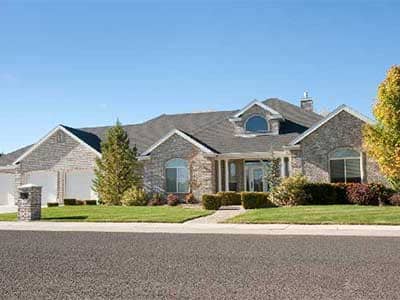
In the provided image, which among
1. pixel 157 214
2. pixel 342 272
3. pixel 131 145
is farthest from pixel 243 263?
pixel 131 145

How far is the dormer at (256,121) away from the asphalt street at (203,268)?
59.2ft

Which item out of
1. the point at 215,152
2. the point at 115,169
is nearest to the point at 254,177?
the point at 215,152

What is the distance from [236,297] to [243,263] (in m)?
2.60

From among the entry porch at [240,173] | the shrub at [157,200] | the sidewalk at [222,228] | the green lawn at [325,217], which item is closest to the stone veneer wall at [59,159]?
the shrub at [157,200]

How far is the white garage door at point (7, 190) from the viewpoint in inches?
1395

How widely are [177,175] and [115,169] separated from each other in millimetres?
3915

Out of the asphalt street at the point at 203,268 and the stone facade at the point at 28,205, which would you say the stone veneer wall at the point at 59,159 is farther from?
the asphalt street at the point at 203,268

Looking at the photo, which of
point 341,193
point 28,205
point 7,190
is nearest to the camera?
point 28,205

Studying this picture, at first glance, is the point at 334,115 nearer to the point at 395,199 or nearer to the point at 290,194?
the point at 290,194

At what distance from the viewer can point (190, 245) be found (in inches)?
468

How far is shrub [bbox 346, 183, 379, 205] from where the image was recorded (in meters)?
22.8

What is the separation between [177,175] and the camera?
99.2ft

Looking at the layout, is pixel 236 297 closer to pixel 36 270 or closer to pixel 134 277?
pixel 134 277

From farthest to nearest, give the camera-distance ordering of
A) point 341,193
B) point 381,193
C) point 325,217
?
point 341,193
point 381,193
point 325,217
